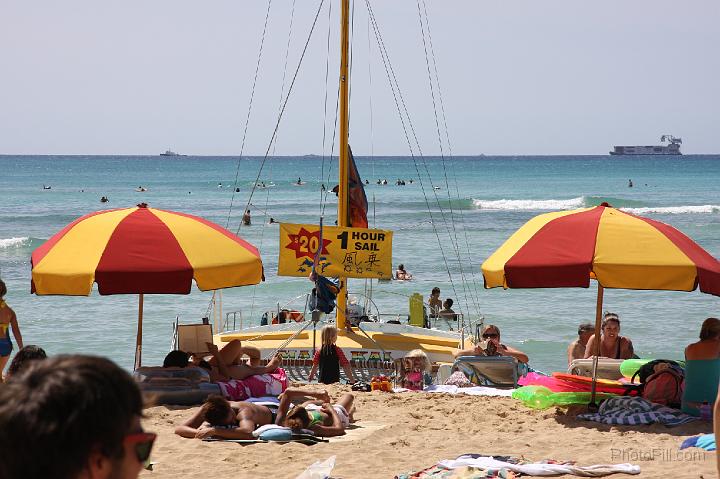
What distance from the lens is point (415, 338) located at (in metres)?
13.4

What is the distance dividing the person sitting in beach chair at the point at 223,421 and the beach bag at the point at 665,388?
3462mm

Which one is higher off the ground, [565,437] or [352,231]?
[352,231]

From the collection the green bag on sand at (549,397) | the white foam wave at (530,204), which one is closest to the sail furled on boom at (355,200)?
the green bag on sand at (549,397)

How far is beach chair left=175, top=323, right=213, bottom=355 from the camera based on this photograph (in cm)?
1059

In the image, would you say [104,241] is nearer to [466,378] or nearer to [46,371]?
[466,378]

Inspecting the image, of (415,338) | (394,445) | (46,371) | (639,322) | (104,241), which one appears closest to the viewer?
(46,371)

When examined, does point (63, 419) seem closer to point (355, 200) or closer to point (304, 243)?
point (304, 243)

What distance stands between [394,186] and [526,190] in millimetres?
11030

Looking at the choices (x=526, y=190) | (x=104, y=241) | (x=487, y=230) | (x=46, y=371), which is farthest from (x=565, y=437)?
(x=526, y=190)

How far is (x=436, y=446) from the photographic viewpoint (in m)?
7.96

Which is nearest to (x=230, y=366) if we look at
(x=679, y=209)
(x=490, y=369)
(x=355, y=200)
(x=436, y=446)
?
(x=436, y=446)

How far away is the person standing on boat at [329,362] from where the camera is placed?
37.1 feet

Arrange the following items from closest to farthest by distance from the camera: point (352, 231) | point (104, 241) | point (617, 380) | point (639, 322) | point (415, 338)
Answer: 1. point (104, 241)
2. point (617, 380)
3. point (352, 231)
4. point (415, 338)
5. point (639, 322)

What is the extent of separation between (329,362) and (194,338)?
158cm
